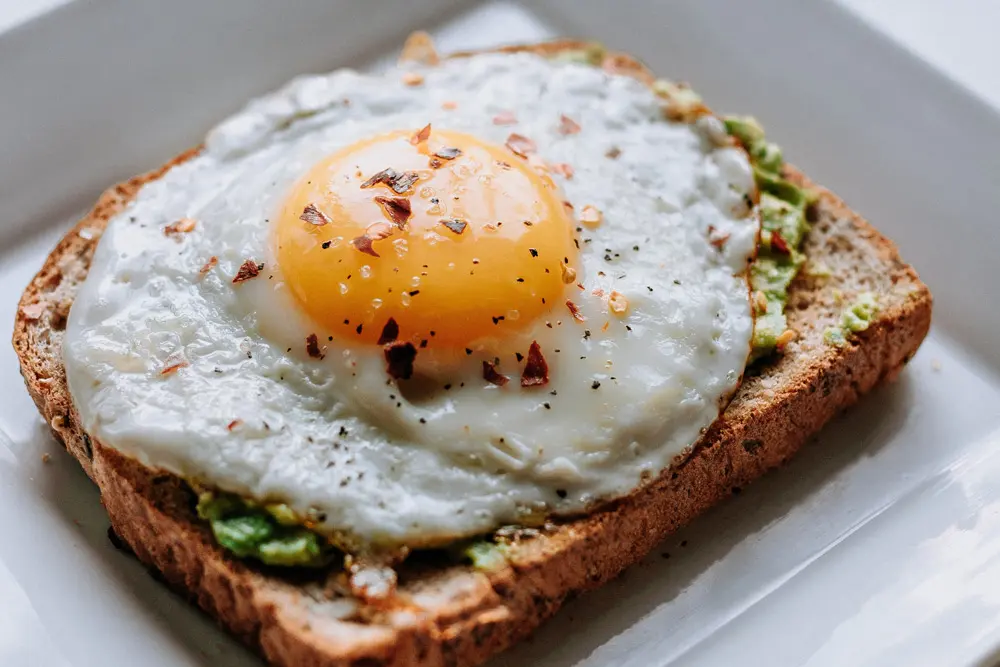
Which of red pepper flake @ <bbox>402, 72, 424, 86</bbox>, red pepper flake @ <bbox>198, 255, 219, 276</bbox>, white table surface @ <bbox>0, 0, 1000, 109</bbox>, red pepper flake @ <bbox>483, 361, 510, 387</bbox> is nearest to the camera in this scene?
red pepper flake @ <bbox>483, 361, 510, 387</bbox>

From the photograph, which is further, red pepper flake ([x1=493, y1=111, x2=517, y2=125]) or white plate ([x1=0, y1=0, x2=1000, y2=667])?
red pepper flake ([x1=493, y1=111, x2=517, y2=125])

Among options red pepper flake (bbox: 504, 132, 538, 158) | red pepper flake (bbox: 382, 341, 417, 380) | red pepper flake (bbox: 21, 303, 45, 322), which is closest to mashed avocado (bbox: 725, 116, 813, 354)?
red pepper flake (bbox: 504, 132, 538, 158)

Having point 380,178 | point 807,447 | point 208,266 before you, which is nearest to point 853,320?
point 807,447

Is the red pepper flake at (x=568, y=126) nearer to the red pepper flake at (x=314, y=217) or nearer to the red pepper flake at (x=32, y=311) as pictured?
the red pepper flake at (x=314, y=217)

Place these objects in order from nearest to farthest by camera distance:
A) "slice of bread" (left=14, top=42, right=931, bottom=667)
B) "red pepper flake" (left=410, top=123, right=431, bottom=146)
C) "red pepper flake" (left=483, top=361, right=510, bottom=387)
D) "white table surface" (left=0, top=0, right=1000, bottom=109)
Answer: "slice of bread" (left=14, top=42, right=931, bottom=667) → "red pepper flake" (left=483, top=361, right=510, bottom=387) → "red pepper flake" (left=410, top=123, right=431, bottom=146) → "white table surface" (left=0, top=0, right=1000, bottom=109)

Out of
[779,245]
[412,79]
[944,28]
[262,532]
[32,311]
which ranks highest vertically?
[944,28]

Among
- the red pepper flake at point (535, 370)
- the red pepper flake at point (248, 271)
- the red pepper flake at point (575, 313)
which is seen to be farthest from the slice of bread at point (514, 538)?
the red pepper flake at point (248, 271)

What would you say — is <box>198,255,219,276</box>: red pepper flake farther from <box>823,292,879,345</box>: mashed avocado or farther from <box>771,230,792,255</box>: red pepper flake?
<box>823,292,879,345</box>: mashed avocado

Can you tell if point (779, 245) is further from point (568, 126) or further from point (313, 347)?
point (313, 347)
